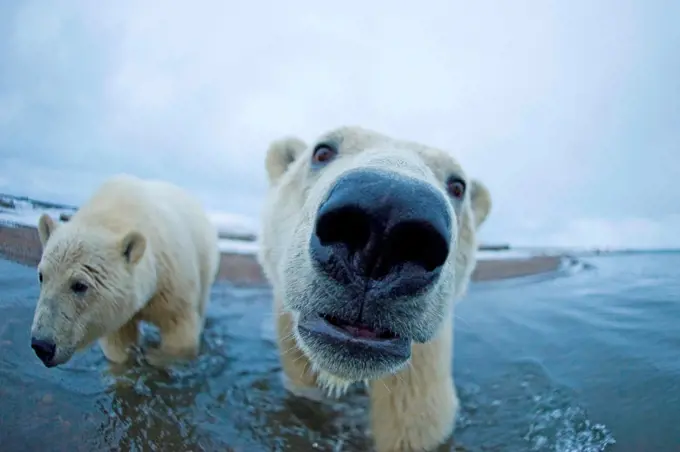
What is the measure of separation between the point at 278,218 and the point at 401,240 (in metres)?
2.01

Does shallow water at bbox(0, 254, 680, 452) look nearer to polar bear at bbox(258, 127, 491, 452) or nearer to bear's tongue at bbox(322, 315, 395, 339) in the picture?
polar bear at bbox(258, 127, 491, 452)

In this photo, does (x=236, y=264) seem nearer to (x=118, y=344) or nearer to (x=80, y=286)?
(x=118, y=344)

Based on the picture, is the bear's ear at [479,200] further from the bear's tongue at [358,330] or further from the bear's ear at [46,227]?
the bear's ear at [46,227]

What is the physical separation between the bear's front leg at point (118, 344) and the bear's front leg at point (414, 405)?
7.90 feet

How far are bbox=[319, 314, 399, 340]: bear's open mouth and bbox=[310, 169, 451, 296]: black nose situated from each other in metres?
0.25

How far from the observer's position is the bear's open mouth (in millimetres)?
1735

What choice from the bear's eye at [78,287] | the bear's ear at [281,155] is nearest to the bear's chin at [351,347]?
the bear's ear at [281,155]

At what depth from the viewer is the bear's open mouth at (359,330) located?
174cm

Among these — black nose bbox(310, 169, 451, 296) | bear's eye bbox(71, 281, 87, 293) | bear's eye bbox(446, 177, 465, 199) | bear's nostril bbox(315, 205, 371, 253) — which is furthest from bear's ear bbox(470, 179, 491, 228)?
bear's eye bbox(71, 281, 87, 293)

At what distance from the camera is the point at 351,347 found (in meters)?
1.76

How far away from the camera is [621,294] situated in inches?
369

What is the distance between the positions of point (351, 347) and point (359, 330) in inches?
2.8

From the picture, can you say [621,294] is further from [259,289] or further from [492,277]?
[259,289]

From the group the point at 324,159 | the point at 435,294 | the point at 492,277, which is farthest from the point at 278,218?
the point at 492,277
